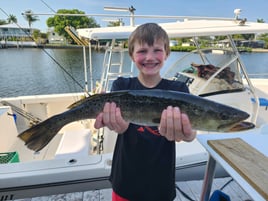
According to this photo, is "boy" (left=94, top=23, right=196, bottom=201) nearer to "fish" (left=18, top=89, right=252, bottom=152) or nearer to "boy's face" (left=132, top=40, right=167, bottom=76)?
"boy's face" (left=132, top=40, right=167, bottom=76)

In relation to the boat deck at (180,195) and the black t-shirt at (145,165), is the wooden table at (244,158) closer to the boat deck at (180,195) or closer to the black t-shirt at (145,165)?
the black t-shirt at (145,165)

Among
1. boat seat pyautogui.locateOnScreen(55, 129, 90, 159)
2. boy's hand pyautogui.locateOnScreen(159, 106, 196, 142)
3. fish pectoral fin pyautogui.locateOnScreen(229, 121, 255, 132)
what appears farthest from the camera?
boat seat pyautogui.locateOnScreen(55, 129, 90, 159)

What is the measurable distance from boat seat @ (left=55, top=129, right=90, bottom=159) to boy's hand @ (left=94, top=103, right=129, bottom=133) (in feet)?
5.06

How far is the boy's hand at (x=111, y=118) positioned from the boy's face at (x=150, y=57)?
0.39 m

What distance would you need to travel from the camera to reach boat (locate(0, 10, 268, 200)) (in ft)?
7.56

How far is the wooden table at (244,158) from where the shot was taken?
94 centimetres

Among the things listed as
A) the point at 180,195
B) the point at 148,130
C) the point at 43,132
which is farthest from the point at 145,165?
the point at 180,195

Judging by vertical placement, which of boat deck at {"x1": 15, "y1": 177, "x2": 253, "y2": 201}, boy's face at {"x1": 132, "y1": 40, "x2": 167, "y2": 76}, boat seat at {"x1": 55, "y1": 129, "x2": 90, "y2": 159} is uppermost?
boy's face at {"x1": 132, "y1": 40, "x2": 167, "y2": 76}

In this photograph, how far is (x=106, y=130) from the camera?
335cm

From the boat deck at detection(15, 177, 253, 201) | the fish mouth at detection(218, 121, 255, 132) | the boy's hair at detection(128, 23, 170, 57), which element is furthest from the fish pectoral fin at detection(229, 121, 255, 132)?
the boat deck at detection(15, 177, 253, 201)

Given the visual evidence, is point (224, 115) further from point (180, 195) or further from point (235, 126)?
point (180, 195)

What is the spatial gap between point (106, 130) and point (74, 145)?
600mm

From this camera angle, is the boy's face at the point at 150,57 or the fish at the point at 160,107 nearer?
the fish at the point at 160,107

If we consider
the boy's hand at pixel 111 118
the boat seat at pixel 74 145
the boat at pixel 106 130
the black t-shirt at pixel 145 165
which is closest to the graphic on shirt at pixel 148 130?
the black t-shirt at pixel 145 165
